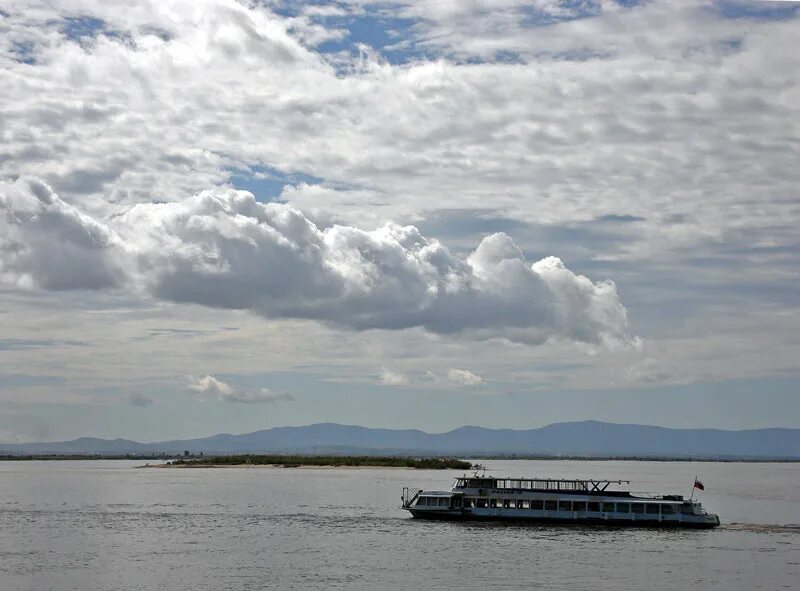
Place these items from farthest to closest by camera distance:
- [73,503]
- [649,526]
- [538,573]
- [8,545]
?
[73,503] → [649,526] → [8,545] → [538,573]

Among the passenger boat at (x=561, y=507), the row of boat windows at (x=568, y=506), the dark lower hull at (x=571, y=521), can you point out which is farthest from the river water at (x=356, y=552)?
the row of boat windows at (x=568, y=506)

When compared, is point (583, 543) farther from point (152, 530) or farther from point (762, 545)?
point (152, 530)

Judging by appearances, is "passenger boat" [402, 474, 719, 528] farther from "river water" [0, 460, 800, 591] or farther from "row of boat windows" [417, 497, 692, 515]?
"river water" [0, 460, 800, 591]

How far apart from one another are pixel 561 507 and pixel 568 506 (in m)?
0.92

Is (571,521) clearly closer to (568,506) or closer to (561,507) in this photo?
(568,506)

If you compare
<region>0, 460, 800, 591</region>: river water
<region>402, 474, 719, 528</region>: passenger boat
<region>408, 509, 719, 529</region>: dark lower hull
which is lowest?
<region>0, 460, 800, 591</region>: river water

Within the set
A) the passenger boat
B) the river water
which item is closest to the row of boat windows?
the passenger boat

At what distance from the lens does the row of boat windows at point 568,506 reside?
12756cm

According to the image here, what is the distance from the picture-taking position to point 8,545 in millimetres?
104000

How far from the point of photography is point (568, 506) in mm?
130125

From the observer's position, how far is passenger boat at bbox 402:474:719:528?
417 feet

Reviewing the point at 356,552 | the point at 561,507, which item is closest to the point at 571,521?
the point at 561,507

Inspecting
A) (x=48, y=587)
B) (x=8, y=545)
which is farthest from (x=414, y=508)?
(x=48, y=587)

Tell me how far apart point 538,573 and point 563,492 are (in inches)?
1790
